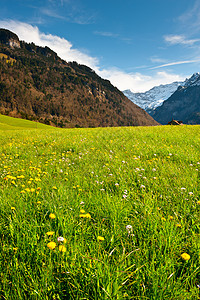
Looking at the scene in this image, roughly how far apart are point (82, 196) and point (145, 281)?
1.90 metres

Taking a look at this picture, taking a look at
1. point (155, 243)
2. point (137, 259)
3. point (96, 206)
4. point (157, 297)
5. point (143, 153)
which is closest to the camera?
point (157, 297)

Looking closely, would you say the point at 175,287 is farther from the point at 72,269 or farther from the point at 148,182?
the point at 148,182

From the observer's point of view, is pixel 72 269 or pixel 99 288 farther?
pixel 72 269

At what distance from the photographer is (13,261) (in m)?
1.75

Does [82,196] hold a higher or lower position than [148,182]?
lower

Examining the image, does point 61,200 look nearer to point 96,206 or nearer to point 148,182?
point 96,206

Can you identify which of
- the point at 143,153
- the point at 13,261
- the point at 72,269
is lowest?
the point at 13,261

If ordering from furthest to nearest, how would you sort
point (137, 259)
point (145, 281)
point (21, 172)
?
point (21, 172) → point (137, 259) → point (145, 281)

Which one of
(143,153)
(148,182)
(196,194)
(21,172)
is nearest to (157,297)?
(196,194)

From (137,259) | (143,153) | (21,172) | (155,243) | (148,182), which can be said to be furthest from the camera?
(143,153)

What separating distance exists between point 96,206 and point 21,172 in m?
3.44

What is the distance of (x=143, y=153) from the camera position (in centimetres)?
665

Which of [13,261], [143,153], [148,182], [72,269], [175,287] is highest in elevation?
[143,153]

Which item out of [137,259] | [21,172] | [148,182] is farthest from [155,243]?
[21,172]
